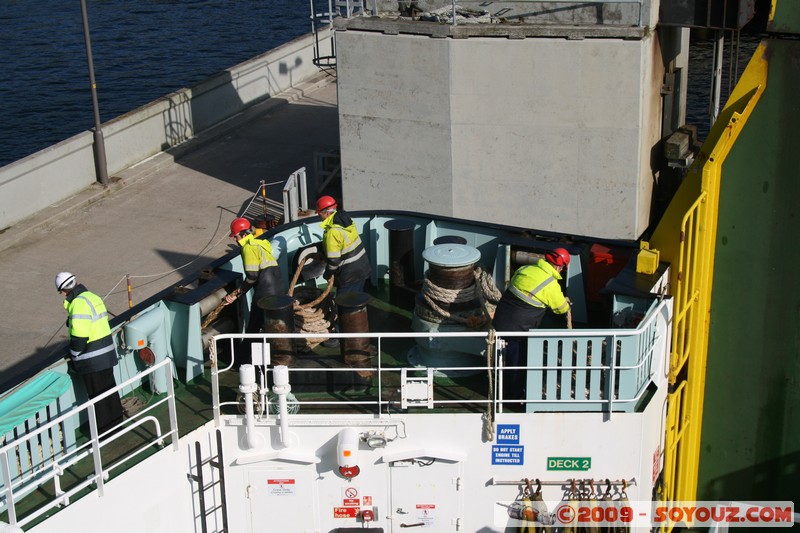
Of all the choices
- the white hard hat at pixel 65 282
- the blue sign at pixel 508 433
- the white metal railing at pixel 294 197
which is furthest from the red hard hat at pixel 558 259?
the white metal railing at pixel 294 197

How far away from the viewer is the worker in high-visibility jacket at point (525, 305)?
10.3 meters

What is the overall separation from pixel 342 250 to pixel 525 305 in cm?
270

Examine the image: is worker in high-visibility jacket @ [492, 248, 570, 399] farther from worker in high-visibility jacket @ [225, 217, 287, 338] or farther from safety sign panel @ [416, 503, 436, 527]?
worker in high-visibility jacket @ [225, 217, 287, 338]

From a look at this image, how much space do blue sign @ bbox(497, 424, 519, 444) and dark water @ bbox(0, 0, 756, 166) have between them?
2325 cm

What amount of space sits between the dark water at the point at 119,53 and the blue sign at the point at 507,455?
23.2 metres

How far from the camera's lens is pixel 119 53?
46969 mm

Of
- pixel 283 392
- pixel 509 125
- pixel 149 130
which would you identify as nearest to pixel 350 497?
pixel 283 392

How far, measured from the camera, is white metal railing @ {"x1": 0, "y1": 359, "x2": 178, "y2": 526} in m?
8.59

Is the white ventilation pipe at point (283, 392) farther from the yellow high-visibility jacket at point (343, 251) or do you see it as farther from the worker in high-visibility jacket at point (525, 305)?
the yellow high-visibility jacket at point (343, 251)

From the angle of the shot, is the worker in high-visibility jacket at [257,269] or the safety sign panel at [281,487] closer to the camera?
the safety sign panel at [281,487]

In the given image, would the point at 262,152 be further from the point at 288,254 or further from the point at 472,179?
the point at 288,254

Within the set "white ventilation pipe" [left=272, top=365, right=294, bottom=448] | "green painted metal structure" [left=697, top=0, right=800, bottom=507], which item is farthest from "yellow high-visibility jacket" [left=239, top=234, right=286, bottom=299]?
"green painted metal structure" [left=697, top=0, right=800, bottom=507]

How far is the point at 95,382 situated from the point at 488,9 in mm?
10740

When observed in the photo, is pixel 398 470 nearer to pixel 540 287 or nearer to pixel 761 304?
pixel 540 287
